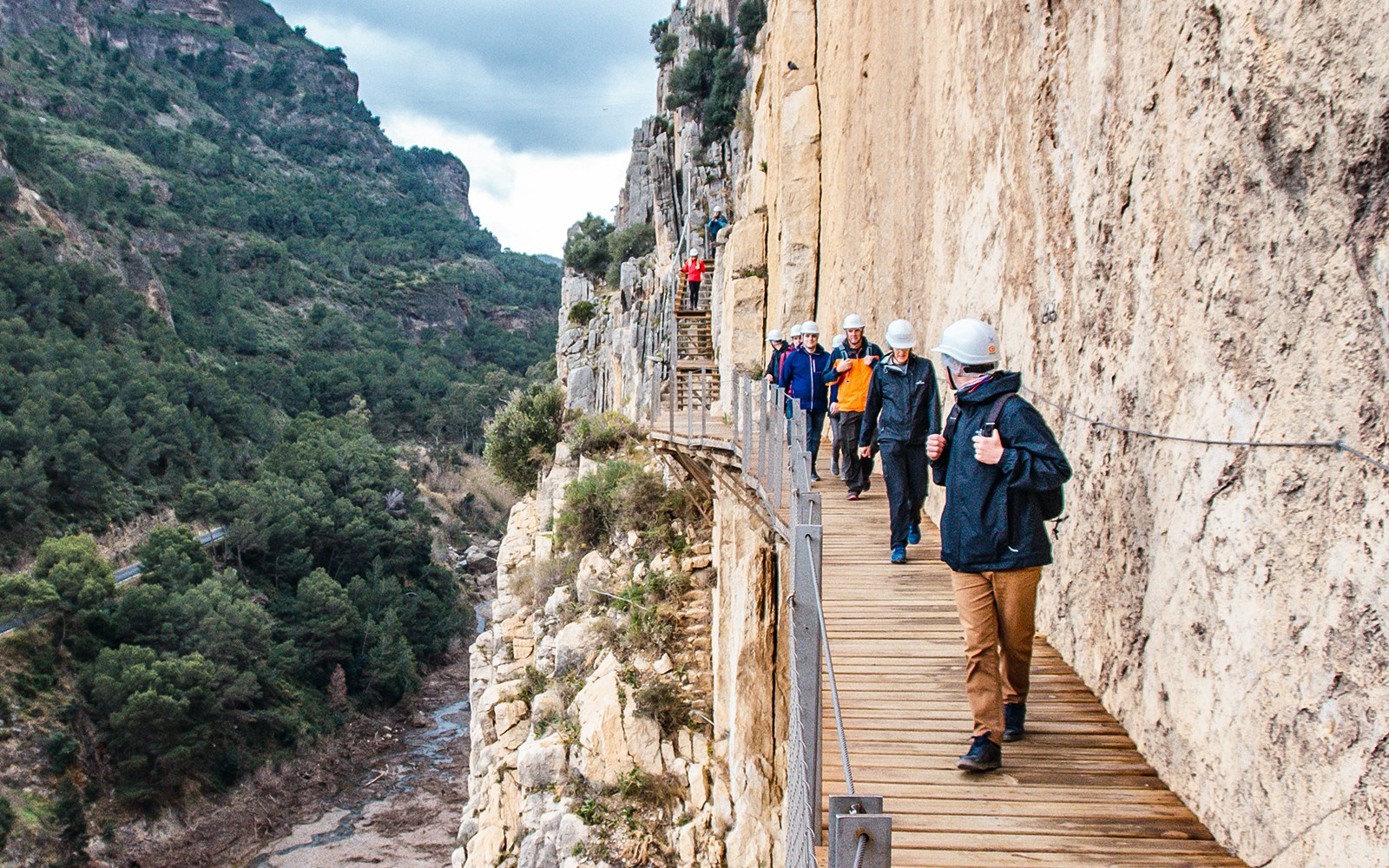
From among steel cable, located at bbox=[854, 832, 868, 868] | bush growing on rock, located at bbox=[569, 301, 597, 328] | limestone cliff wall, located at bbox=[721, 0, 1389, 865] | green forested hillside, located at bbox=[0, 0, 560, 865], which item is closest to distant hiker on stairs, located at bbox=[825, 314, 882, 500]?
limestone cliff wall, located at bbox=[721, 0, 1389, 865]

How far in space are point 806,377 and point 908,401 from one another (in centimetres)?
264

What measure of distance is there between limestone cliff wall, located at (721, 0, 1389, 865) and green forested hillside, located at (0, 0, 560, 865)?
26565mm

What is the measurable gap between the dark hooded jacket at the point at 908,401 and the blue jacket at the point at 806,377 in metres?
2.39

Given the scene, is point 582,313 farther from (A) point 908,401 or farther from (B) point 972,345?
(B) point 972,345

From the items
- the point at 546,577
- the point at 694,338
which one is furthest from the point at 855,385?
the point at 694,338

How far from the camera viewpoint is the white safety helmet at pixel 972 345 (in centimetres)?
394

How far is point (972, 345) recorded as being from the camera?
3939 millimetres

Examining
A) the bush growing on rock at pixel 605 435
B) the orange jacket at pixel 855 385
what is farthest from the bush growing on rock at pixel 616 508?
the orange jacket at pixel 855 385

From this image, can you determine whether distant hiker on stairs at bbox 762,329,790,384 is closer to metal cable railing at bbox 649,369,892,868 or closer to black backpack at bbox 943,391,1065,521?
metal cable railing at bbox 649,369,892,868

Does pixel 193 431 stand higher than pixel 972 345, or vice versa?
pixel 972 345

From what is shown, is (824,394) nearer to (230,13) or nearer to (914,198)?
(914,198)

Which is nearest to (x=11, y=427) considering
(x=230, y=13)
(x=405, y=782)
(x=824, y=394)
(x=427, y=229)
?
(x=405, y=782)

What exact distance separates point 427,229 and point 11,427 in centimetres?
8557

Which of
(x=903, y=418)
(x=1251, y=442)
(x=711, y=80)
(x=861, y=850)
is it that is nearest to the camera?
(x=861, y=850)
